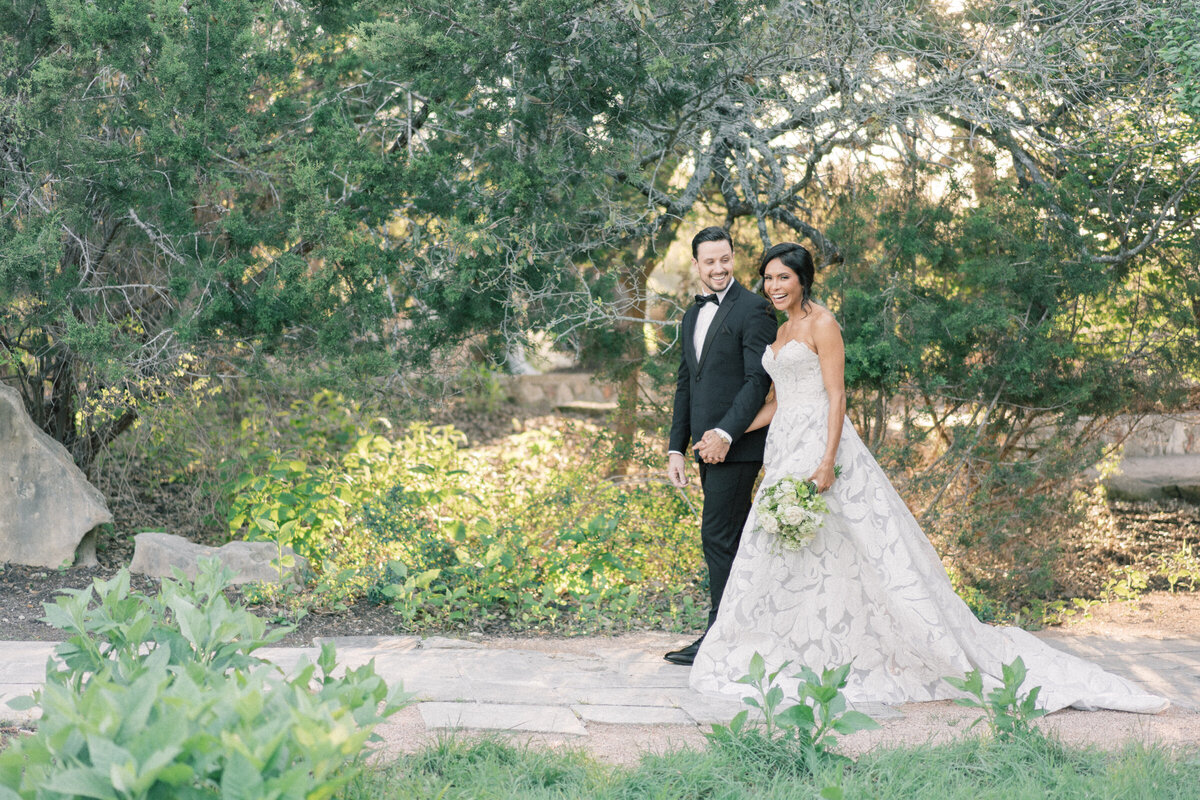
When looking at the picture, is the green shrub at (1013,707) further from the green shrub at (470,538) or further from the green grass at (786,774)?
the green shrub at (470,538)

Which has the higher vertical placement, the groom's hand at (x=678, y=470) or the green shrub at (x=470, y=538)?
the groom's hand at (x=678, y=470)

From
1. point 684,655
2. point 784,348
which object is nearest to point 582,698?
point 684,655

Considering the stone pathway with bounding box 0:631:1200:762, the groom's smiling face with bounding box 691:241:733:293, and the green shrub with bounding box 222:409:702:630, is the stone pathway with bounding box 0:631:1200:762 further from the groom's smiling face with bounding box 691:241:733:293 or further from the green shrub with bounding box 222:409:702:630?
the groom's smiling face with bounding box 691:241:733:293

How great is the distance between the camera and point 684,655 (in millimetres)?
4176

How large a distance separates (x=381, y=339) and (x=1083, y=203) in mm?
3835

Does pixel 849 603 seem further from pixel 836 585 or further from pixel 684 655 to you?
pixel 684 655

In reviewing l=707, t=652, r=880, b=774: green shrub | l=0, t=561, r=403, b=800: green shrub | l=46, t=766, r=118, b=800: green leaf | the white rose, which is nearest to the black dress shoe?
the white rose

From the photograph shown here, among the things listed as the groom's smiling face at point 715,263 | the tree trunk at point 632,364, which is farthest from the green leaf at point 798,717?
the tree trunk at point 632,364

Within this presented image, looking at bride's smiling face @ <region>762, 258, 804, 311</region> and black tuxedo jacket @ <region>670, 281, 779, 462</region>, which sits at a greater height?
bride's smiling face @ <region>762, 258, 804, 311</region>

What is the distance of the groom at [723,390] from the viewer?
157 inches

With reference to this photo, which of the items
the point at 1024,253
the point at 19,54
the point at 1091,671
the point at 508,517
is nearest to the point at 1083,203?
the point at 1024,253

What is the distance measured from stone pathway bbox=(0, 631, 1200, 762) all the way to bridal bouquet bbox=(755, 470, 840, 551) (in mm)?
645

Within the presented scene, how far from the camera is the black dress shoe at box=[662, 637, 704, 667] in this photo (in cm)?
416

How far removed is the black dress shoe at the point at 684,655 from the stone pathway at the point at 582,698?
2.5 inches
